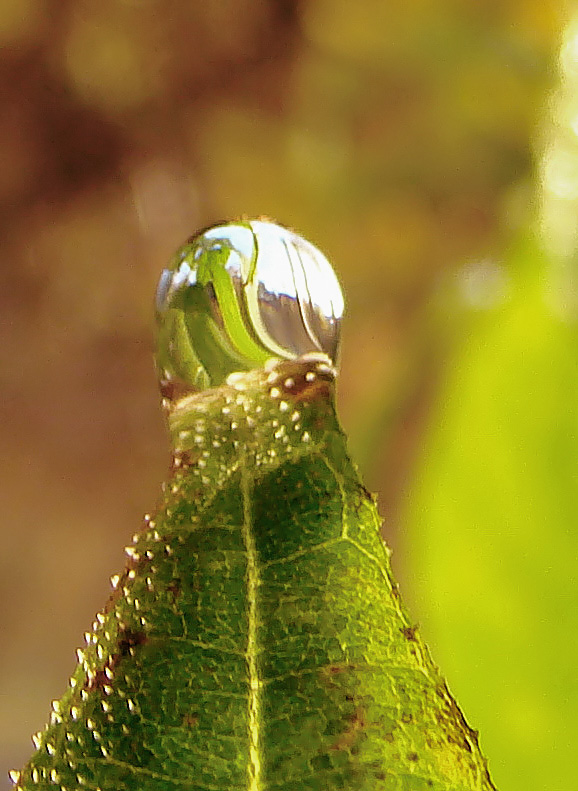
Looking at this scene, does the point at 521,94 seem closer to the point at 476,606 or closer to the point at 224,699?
the point at 476,606

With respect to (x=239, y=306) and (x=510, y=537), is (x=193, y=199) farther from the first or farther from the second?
(x=239, y=306)

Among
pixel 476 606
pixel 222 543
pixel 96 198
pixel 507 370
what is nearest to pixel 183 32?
pixel 96 198

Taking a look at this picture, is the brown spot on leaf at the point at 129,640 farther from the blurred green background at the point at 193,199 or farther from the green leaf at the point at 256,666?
the blurred green background at the point at 193,199

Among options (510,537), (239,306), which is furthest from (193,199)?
(239,306)

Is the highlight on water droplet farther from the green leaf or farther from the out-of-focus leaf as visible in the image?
the out-of-focus leaf

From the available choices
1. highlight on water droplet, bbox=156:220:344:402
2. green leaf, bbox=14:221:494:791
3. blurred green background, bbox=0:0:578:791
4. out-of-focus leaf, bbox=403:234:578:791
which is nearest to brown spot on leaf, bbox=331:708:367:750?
green leaf, bbox=14:221:494:791

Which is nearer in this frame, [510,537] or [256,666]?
[256,666]

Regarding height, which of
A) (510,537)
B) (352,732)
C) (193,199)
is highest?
(193,199)
